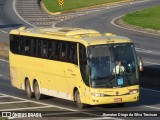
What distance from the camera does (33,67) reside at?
100 feet

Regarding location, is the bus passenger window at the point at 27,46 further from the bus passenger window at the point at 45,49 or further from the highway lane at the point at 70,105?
the highway lane at the point at 70,105

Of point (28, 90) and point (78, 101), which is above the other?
point (78, 101)

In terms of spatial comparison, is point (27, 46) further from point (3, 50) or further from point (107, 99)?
point (3, 50)

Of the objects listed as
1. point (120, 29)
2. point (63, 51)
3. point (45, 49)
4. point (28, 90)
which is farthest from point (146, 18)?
point (63, 51)

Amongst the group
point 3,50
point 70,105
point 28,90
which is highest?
point 70,105

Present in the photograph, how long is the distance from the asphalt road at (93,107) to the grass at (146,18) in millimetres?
2057

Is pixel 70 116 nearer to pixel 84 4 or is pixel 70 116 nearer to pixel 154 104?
pixel 154 104

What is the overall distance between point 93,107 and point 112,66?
210 cm

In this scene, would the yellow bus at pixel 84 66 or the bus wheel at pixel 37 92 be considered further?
the bus wheel at pixel 37 92

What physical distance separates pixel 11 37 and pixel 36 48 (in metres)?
3.26

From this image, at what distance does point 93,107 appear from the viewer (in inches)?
1060

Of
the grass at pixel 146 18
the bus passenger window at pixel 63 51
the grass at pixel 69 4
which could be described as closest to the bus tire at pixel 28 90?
the bus passenger window at pixel 63 51

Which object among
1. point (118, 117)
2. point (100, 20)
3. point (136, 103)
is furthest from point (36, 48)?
point (100, 20)

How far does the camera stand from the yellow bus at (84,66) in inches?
1011
